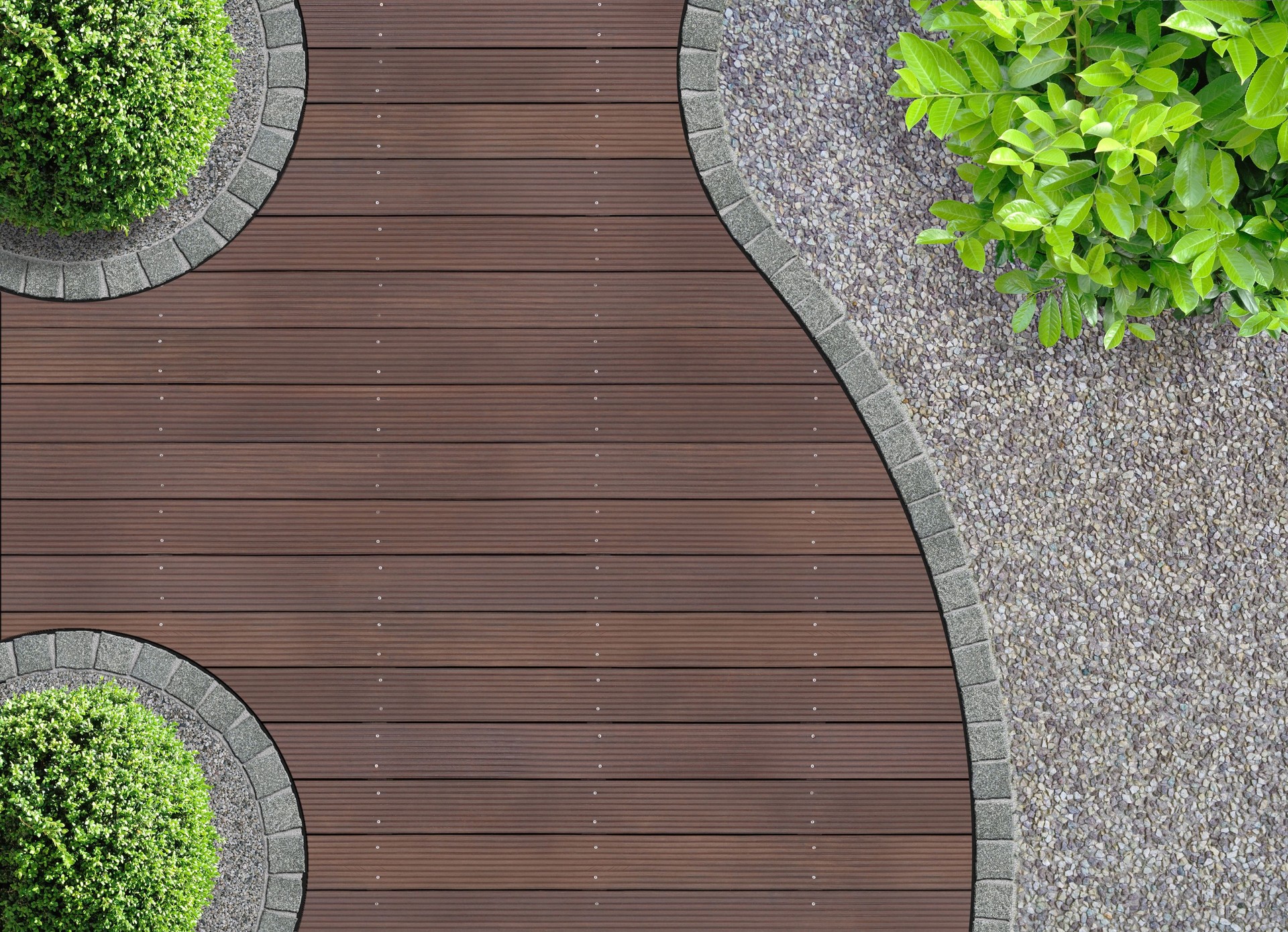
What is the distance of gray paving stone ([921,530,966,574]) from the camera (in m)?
2.88

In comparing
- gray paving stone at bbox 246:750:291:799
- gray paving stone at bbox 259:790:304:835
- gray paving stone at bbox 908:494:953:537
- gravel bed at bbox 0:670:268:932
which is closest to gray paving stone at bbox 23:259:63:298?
gravel bed at bbox 0:670:268:932

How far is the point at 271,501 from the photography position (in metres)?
2.86

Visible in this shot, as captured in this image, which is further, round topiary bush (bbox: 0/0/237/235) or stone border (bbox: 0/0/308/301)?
stone border (bbox: 0/0/308/301)

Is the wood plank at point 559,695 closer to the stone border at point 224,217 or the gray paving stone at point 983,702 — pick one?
the gray paving stone at point 983,702

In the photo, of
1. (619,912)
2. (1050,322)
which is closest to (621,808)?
(619,912)

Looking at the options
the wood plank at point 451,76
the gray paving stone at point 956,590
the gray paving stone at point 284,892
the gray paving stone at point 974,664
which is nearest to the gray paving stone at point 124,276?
the wood plank at point 451,76

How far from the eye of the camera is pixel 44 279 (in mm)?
2855

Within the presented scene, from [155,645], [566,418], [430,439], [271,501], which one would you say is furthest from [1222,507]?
[155,645]

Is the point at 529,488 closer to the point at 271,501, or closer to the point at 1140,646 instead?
the point at 271,501

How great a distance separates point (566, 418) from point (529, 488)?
0.77 feet

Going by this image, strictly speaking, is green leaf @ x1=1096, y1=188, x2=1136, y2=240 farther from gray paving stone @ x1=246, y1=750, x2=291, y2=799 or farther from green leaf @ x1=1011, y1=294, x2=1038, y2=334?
gray paving stone @ x1=246, y1=750, x2=291, y2=799

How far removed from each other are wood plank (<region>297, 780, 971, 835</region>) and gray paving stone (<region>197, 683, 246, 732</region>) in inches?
10.9

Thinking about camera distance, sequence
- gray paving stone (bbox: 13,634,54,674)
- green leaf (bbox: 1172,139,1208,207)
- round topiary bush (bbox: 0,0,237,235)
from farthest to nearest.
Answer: gray paving stone (bbox: 13,634,54,674) → round topiary bush (bbox: 0,0,237,235) → green leaf (bbox: 1172,139,1208,207)

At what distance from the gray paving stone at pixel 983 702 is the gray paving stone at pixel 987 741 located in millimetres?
17
